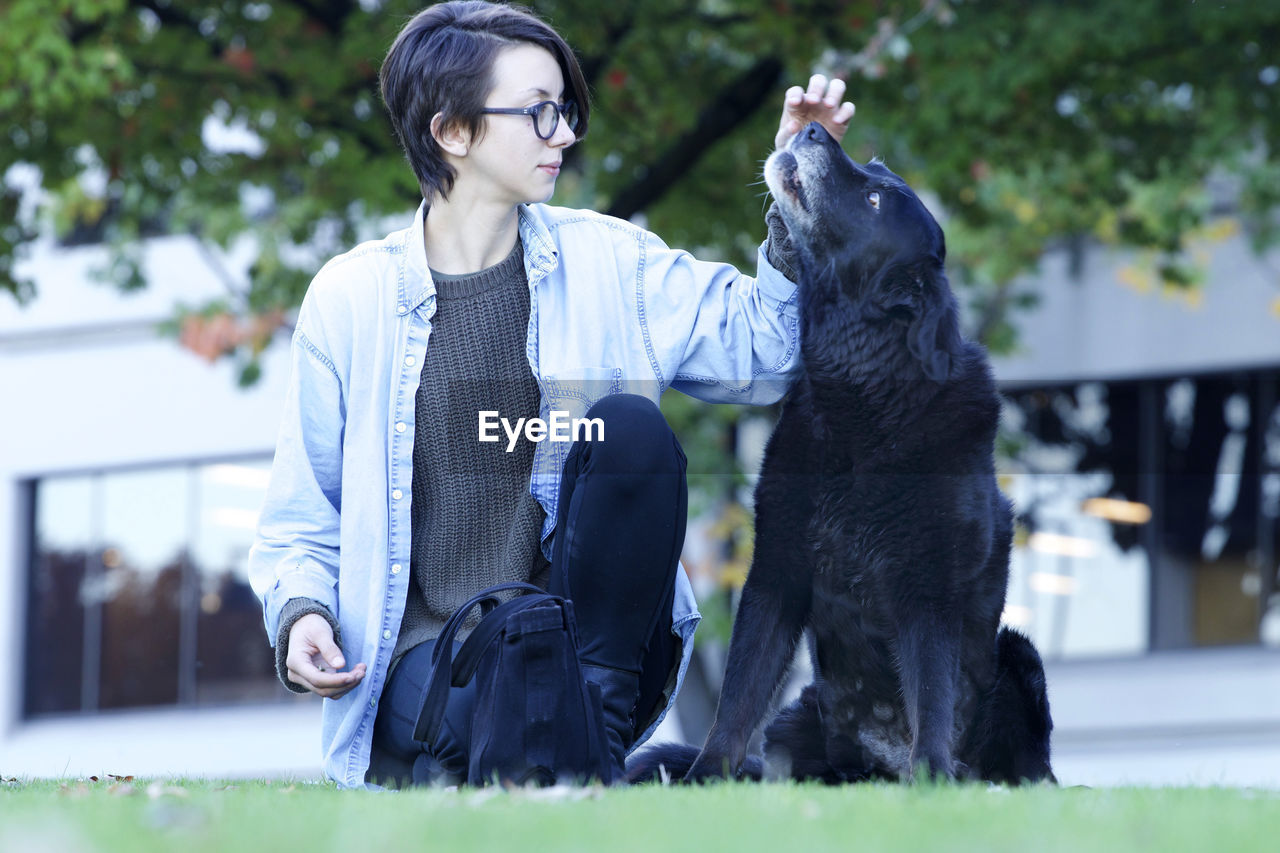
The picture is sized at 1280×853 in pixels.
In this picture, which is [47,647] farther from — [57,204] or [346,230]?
[346,230]

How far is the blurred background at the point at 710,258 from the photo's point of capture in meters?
6.86

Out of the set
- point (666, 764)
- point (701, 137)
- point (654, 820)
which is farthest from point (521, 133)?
point (701, 137)

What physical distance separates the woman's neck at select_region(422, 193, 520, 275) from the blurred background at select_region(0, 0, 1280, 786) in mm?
1451

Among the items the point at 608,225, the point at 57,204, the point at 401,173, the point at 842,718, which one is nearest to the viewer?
the point at 842,718

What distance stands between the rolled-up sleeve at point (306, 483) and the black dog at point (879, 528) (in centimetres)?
90

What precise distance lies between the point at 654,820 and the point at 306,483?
62.5 inches

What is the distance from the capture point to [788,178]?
3.12 meters

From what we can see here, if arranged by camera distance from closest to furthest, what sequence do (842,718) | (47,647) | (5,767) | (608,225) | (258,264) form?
(842,718) < (608,225) < (258,264) < (5,767) < (47,647)

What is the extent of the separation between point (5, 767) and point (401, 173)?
8.59 meters

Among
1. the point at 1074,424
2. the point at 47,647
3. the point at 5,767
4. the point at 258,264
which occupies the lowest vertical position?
the point at 5,767

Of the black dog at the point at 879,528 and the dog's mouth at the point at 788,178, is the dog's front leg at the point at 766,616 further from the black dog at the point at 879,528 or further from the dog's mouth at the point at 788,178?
the dog's mouth at the point at 788,178

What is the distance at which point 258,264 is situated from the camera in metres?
8.19

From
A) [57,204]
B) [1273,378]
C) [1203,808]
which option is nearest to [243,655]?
[57,204]

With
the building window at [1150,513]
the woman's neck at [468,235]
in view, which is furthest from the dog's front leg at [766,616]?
the building window at [1150,513]
